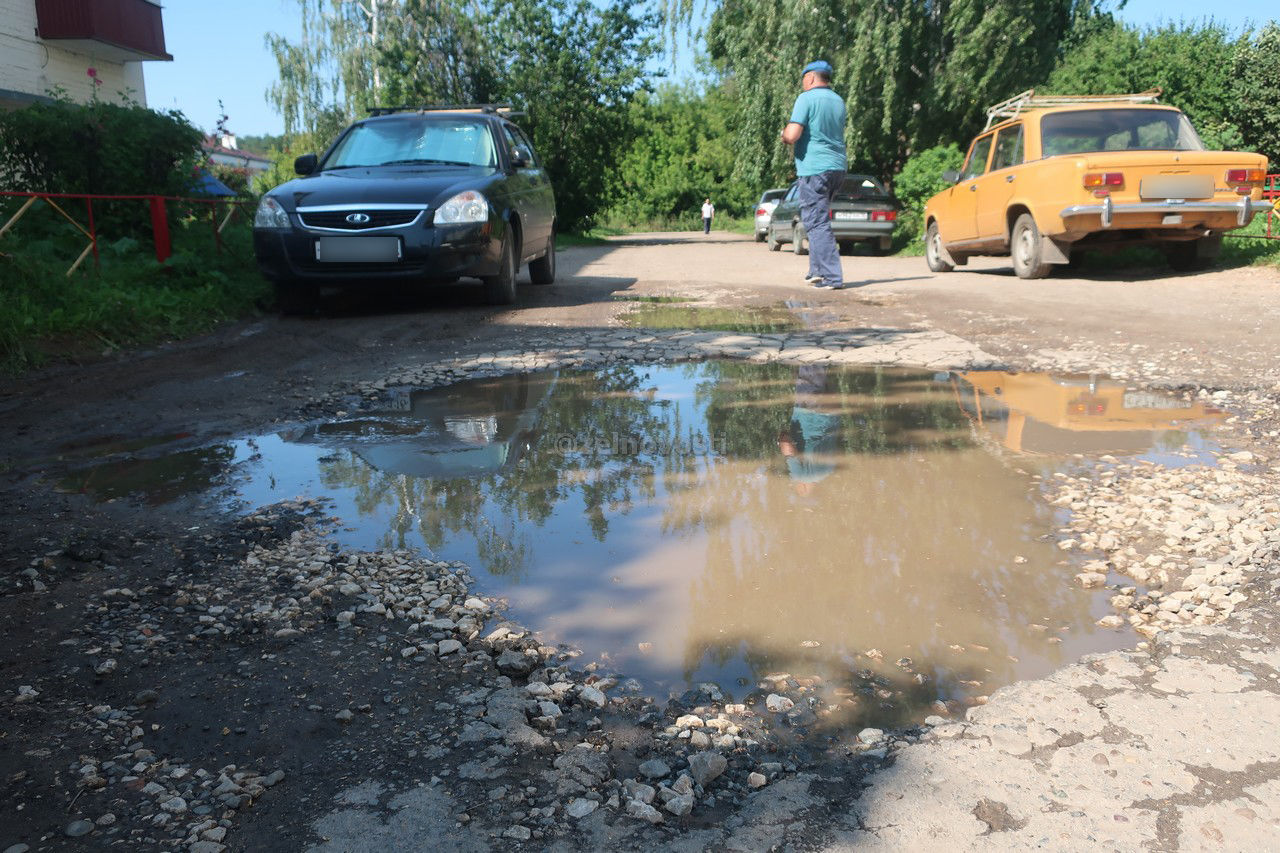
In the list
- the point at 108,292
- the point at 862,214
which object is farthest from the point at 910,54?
the point at 108,292

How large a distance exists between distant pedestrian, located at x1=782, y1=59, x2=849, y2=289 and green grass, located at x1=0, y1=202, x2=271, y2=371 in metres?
5.44


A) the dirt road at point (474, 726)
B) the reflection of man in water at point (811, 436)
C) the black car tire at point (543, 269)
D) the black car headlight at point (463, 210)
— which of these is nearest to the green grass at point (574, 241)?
the black car tire at point (543, 269)

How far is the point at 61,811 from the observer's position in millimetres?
1818

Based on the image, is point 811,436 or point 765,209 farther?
point 765,209

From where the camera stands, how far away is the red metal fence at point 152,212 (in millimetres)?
7586

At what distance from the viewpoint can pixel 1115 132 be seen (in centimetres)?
980

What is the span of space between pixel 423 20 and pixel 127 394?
74.2 feet

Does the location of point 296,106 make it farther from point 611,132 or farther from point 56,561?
point 56,561

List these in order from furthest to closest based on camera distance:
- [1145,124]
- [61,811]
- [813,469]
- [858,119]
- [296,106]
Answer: [296,106] → [858,119] → [1145,124] → [813,469] → [61,811]

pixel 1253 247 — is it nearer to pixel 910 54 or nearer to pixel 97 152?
pixel 910 54

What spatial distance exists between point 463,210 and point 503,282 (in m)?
0.90

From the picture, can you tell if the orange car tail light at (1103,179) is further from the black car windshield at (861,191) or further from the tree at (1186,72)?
the black car windshield at (861,191)

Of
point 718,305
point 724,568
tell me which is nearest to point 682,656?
point 724,568

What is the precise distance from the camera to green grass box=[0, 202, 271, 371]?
21.3 feet
